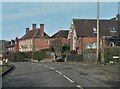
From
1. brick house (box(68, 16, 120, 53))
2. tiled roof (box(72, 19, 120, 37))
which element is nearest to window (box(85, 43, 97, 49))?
brick house (box(68, 16, 120, 53))

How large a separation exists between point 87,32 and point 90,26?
83.6 inches

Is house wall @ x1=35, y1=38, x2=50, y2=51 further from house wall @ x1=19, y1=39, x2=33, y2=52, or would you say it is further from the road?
the road

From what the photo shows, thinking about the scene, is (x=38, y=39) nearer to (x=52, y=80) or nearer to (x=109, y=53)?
(x=109, y=53)

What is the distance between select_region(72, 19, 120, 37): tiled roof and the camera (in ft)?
250

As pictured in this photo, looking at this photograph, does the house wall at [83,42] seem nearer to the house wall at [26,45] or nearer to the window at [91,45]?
the window at [91,45]

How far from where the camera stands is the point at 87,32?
76.7 metres

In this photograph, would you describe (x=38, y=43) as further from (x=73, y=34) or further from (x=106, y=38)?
(x=106, y=38)

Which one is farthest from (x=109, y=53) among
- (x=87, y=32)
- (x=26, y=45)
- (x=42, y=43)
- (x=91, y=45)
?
(x=26, y=45)

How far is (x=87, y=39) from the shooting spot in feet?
249

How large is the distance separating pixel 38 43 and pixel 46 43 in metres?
2.63

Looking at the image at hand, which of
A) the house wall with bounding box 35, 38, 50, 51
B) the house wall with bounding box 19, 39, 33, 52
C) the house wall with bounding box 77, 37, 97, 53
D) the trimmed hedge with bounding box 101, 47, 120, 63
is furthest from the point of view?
the house wall with bounding box 19, 39, 33, 52

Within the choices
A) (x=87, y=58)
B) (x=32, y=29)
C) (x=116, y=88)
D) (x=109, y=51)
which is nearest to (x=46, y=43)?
(x=32, y=29)

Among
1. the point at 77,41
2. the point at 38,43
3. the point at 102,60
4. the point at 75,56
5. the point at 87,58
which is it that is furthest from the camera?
the point at 38,43

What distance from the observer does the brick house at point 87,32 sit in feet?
247
